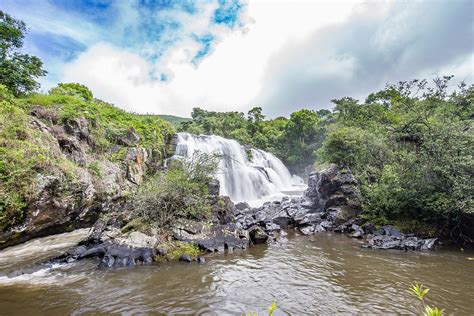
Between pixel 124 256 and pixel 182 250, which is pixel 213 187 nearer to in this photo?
pixel 182 250

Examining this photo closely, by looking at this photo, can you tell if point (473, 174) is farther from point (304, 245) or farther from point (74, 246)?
point (74, 246)

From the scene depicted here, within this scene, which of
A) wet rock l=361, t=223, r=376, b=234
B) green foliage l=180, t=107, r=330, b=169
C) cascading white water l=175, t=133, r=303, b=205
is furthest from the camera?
green foliage l=180, t=107, r=330, b=169

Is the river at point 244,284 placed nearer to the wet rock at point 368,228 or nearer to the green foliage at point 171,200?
the green foliage at point 171,200

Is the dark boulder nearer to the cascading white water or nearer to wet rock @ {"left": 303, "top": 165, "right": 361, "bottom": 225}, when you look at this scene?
wet rock @ {"left": 303, "top": 165, "right": 361, "bottom": 225}

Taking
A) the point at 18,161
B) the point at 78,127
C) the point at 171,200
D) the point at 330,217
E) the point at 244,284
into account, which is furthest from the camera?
the point at 330,217

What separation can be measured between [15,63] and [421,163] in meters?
21.1

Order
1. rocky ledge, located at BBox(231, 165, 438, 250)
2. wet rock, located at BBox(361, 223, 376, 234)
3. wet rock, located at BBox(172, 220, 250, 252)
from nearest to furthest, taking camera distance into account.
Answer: wet rock, located at BBox(172, 220, 250, 252) < rocky ledge, located at BBox(231, 165, 438, 250) < wet rock, located at BBox(361, 223, 376, 234)

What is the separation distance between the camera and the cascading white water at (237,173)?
23.1 m

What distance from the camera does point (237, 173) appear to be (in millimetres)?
24641

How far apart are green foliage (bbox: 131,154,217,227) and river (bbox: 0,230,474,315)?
90.6 inches

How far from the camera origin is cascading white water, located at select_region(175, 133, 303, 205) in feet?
75.8

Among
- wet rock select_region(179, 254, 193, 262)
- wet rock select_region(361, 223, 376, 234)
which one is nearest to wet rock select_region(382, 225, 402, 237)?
wet rock select_region(361, 223, 376, 234)

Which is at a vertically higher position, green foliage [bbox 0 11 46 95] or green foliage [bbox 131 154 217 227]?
green foliage [bbox 0 11 46 95]

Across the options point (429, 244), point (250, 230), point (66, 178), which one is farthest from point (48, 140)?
point (429, 244)
